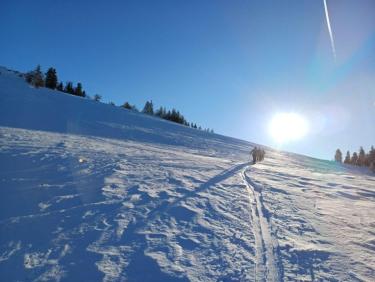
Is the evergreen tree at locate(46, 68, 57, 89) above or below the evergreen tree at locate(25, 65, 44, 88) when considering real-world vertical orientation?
above

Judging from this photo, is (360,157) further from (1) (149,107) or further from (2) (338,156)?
(1) (149,107)

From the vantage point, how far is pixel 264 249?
221 inches

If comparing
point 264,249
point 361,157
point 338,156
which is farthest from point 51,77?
point 338,156

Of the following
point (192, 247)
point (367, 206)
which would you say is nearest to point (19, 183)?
point (192, 247)

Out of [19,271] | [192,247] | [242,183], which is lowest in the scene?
[19,271]

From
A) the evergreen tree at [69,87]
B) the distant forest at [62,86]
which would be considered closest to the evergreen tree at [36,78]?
the distant forest at [62,86]

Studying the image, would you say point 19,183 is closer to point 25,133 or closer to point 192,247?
point 192,247

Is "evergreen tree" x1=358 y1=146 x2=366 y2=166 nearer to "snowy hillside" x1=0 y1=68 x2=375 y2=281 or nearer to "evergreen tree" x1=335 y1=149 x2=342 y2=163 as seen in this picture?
"evergreen tree" x1=335 y1=149 x2=342 y2=163

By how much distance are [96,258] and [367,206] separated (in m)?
9.35

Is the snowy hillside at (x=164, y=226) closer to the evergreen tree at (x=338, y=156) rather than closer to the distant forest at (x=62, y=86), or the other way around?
the distant forest at (x=62, y=86)

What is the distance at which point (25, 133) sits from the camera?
49.9 feet

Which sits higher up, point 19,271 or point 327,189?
point 327,189

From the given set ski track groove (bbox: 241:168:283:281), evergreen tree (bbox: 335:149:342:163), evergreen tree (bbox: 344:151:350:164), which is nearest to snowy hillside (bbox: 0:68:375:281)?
ski track groove (bbox: 241:168:283:281)

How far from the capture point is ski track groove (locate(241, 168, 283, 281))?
187 inches
